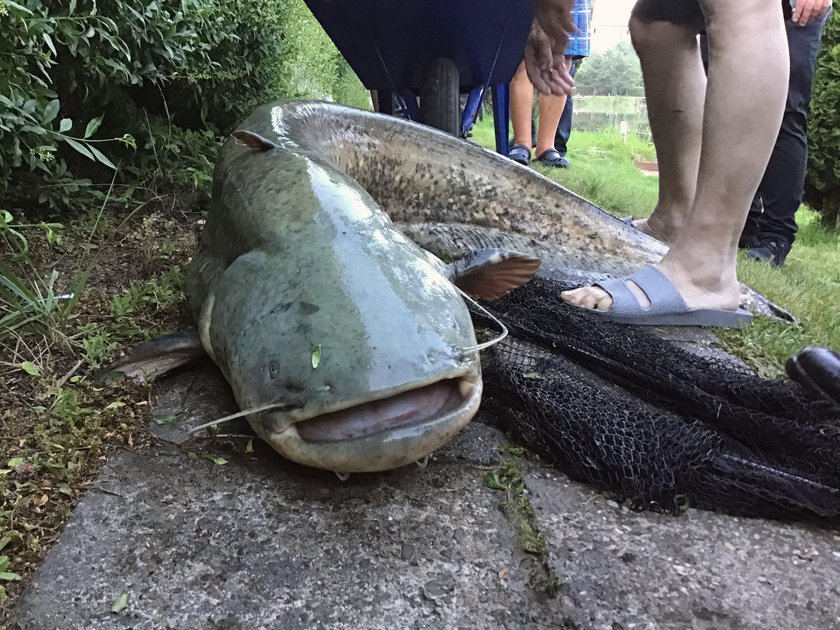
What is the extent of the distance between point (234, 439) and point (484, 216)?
1823 millimetres

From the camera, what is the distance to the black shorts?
2.60 m

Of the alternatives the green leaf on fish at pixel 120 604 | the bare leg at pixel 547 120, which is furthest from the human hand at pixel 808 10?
the green leaf on fish at pixel 120 604

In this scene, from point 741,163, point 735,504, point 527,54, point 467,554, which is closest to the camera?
point 467,554

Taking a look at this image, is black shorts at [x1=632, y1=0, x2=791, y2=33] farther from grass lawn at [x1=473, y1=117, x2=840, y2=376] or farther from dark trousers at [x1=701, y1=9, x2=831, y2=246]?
dark trousers at [x1=701, y1=9, x2=831, y2=246]

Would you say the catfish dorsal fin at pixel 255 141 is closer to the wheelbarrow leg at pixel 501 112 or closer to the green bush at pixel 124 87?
the green bush at pixel 124 87

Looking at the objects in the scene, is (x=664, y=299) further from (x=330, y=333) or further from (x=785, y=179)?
(x=785, y=179)

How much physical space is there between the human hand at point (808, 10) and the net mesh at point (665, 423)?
90.5 inches

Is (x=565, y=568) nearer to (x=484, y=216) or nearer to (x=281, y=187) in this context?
(x=281, y=187)

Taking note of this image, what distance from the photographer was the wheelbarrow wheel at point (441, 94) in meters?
3.65

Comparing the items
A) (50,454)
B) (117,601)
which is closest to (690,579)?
(117,601)

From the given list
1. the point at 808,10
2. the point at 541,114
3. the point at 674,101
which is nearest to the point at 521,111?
the point at 541,114

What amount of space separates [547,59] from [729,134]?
1560mm

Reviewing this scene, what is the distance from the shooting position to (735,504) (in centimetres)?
123

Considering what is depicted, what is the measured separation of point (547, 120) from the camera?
269 inches
